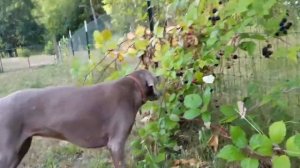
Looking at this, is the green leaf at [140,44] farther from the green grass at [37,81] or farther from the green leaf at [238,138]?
the green grass at [37,81]

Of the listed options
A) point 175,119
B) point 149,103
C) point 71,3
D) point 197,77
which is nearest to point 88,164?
point 149,103

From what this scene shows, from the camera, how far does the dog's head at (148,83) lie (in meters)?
3.38

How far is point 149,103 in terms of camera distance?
151 inches

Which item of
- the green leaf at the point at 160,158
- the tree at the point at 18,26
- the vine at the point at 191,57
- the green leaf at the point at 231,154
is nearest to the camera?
the green leaf at the point at 231,154

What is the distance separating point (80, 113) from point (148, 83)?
0.54 metres

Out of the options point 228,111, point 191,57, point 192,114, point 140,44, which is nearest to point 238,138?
point 228,111

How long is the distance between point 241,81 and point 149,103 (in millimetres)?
Answer: 821

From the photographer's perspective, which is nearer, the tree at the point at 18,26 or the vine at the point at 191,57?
the vine at the point at 191,57

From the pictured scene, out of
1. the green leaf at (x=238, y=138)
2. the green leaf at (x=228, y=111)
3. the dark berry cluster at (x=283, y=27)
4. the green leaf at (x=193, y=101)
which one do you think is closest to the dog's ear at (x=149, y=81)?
the green leaf at (x=193, y=101)

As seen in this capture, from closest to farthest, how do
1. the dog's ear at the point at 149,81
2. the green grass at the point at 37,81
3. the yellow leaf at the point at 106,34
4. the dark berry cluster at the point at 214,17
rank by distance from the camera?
the dark berry cluster at the point at 214,17 → the dog's ear at the point at 149,81 → the yellow leaf at the point at 106,34 → the green grass at the point at 37,81

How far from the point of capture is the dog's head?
3383mm

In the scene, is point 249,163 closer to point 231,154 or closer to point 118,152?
point 231,154

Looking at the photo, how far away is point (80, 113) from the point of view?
11.0 ft

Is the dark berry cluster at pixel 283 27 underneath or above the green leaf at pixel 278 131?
above
